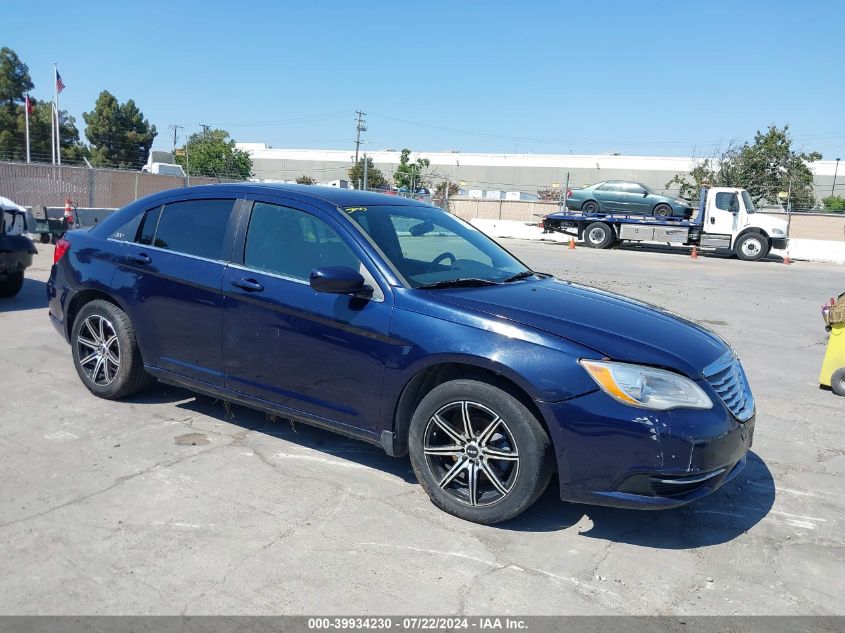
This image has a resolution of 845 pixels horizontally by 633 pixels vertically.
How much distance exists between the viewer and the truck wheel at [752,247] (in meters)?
24.7

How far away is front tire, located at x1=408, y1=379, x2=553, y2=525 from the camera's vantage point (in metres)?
3.31

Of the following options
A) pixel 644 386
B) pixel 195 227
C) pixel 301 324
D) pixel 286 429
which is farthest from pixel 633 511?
pixel 195 227

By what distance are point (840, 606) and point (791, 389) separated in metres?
4.08

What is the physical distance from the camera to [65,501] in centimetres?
357

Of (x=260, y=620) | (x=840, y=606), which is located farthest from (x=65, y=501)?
(x=840, y=606)

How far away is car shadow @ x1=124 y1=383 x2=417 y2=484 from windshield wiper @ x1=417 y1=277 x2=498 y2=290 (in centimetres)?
115

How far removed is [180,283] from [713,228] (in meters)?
24.6

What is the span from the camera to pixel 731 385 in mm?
3596

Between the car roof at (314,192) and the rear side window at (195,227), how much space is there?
0.10 m

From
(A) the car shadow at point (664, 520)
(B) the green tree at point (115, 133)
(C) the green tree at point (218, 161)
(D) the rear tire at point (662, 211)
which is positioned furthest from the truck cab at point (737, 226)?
(B) the green tree at point (115, 133)

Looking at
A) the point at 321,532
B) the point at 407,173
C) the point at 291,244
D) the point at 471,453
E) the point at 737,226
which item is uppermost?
the point at 407,173

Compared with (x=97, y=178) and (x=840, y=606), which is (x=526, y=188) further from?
(x=840, y=606)

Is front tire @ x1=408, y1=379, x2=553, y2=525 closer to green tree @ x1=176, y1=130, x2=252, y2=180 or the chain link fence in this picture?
the chain link fence

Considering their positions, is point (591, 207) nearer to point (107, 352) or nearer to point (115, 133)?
point (107, 352)
